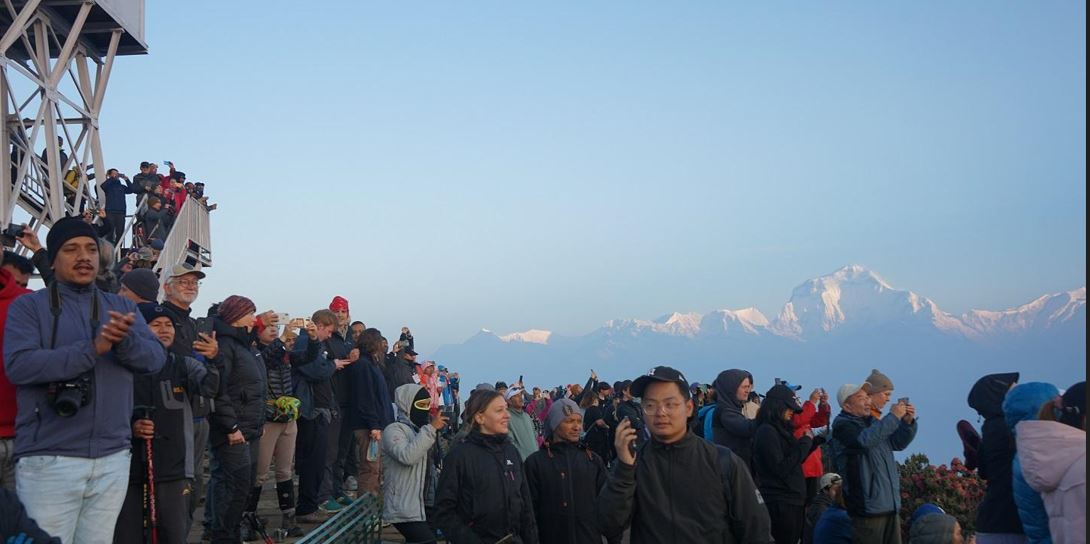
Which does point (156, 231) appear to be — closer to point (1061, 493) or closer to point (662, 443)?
point (662, 443)

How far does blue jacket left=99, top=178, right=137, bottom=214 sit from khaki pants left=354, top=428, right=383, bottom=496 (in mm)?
10270

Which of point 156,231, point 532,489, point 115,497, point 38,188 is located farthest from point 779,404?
point 38,188

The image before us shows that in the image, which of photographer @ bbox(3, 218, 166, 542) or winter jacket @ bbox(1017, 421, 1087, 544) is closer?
winter jacket @ bbox(1017, 421, 1087, 544)

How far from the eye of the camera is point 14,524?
3.98m

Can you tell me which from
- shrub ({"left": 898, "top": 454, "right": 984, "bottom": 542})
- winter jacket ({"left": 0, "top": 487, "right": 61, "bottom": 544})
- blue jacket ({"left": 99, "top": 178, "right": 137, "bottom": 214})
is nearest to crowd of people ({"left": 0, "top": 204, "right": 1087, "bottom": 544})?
Answer: winter jacket ({"left": 0, "top": 487, "right": 61, "bottom": 544})

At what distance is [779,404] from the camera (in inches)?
322

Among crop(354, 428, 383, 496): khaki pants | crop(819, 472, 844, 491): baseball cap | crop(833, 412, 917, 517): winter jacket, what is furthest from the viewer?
crop(354, 428, 383, 496): khaki pants

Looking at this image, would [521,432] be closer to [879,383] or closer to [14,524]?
[879,383]

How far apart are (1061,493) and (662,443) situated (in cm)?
201

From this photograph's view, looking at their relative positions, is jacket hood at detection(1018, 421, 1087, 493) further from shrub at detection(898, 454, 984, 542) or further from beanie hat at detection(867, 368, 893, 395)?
shrub at detection(898, 454, 984, 542)

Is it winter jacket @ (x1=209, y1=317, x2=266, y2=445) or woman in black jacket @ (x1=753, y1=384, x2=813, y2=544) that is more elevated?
winter jacket @ (x1=209, y1=317, x2=266, y2=445)

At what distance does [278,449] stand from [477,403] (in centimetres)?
330

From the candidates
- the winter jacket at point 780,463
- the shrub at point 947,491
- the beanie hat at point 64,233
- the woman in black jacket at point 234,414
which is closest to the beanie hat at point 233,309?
the woman in black jacket at point 234,414

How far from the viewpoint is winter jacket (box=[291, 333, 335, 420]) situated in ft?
31.5
